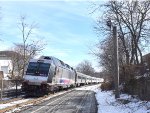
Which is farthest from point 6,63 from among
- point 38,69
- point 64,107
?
point 64,107

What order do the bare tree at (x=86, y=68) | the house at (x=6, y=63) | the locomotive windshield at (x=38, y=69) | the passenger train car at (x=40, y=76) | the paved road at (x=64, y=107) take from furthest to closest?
the bare tree at (x=86, y=68), the house at (x=6, y=63), the locomotive windshield at (x=38, y=69), the passenger train car at (x=40, y=76), the paved road at (x=64, y=107)

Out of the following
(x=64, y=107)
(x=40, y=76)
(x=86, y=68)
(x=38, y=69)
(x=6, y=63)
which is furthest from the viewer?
(x=86, y=68)

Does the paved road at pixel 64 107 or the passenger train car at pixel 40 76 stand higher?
the passenger train car at pixel 40 76

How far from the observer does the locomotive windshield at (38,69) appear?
34.4m

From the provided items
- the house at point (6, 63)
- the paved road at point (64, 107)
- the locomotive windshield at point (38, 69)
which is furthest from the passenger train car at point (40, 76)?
the house at point (6, 63)

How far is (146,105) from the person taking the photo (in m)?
17.8

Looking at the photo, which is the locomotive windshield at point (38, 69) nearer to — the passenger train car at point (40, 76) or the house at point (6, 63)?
the passenger train car at point (40, 76)

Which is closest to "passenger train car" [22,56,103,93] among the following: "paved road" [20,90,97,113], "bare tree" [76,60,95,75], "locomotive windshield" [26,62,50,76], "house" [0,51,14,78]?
"locomotive windshield" [26,62,50,76]

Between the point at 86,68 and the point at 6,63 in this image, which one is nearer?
the point at 6,63

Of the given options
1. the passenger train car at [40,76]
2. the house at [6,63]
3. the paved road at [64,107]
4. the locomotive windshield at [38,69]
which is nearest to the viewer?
the paved road at [64,107]

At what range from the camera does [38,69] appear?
114 ft

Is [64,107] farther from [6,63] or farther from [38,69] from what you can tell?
[6,63]

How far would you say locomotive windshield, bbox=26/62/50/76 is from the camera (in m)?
34.4

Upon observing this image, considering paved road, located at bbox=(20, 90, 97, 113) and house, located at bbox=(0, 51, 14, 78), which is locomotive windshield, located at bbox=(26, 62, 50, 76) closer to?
paved road, located at bbox=(20, 90, 97, 113)
